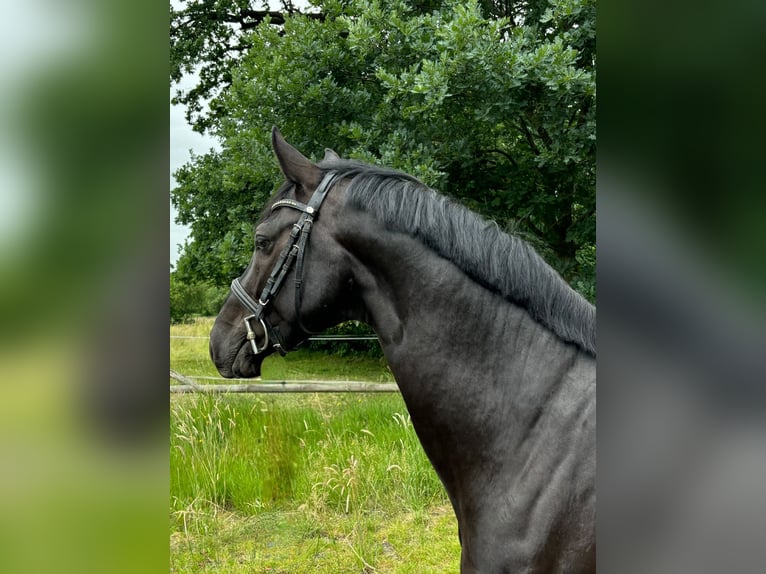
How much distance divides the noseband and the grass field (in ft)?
8.01

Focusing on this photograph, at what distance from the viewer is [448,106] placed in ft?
15.4

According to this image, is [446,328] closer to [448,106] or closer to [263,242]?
[263,242]

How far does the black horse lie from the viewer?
5.27 feet

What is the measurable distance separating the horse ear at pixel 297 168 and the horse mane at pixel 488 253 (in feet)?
→ 0.60

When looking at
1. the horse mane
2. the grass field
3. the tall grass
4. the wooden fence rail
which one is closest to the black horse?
the horse mane

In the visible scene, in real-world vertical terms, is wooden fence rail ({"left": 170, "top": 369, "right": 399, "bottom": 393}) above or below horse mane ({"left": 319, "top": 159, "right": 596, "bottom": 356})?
below

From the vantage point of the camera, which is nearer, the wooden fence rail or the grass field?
the grass field

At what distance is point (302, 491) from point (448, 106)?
343 cm

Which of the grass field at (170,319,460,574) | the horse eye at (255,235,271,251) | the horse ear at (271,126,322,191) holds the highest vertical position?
the horse ear at (271,126,322,191)

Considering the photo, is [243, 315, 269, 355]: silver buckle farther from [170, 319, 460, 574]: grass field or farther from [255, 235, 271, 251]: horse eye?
[170, 319, 460, 574]: grass field

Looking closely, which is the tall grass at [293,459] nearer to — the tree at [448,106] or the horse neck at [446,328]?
the tree at [448,106]

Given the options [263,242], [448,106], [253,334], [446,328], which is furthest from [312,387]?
[446,328]
